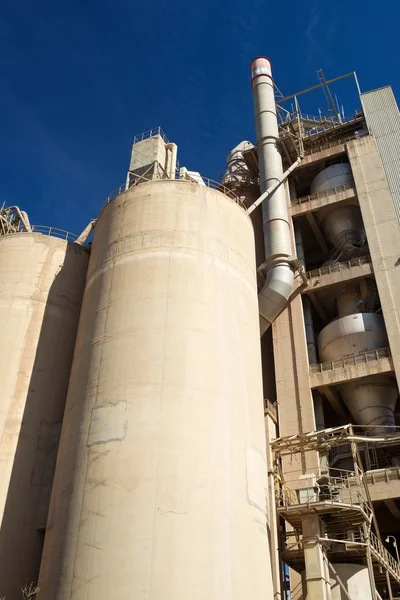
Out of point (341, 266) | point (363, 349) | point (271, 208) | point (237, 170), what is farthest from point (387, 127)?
point (363, 349)

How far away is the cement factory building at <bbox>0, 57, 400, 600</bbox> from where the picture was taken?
1712 cm

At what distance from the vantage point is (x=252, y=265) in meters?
25.6

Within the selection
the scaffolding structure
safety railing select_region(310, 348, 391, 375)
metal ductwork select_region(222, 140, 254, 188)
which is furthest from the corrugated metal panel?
the scaffolding structure

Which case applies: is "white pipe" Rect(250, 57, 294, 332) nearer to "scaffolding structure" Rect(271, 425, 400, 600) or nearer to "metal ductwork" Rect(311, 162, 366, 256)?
"metal ductwork" Rect(311, 162, 366, 256)

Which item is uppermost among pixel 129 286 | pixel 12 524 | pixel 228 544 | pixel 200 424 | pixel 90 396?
pixel 129 286

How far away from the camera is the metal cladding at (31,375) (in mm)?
21469

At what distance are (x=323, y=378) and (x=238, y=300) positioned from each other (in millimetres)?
9709

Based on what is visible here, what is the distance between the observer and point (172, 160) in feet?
107

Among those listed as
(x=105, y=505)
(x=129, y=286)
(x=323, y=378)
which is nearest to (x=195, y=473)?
(x=105, y=505)

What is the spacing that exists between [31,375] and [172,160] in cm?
1455

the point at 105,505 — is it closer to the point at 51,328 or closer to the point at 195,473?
the point at 195,473

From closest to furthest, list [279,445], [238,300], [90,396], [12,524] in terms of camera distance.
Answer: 1. [90,396]
2. [12,524]
3. [238,300]
4. [279,445]

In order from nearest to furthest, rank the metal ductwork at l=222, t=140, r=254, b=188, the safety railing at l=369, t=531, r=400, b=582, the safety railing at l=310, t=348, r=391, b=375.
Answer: the safety railing at l=369, t=531, r=400, b=582 < the safety railing at l=310, t=348, r=391, b=375 < the metal ductwork at l=222, t=140, r=254, b=188

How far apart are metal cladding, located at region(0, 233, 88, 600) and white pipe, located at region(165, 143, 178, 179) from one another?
669 cm
